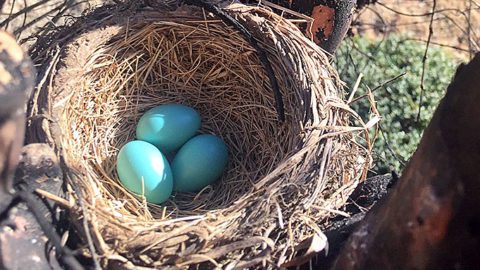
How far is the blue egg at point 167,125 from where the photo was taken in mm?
1723

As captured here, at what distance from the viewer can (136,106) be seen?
5.92 feet

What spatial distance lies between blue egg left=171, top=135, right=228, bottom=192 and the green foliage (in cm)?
93

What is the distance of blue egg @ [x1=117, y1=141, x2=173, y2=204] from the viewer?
63.6 inches

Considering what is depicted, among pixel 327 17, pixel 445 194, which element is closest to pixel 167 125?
pixel 327 17

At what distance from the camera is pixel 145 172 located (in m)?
1.61

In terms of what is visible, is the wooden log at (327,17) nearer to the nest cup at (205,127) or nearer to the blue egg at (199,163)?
the nest cup at (205,127)

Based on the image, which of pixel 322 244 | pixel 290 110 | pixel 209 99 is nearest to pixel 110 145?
pixel 209 99

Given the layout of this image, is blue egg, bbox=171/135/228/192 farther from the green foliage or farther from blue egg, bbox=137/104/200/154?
the green foliage

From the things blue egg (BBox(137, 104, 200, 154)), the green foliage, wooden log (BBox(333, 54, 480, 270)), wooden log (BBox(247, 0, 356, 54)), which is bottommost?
the green foliage

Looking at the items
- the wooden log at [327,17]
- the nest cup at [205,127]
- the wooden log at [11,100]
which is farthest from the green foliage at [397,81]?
the wooden log at [11,100]

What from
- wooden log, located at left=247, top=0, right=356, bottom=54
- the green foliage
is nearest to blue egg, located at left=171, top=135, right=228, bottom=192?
wooden log, located at left=247, top=0, right=356, bottom=54

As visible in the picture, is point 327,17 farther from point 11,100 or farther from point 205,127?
point 11,100

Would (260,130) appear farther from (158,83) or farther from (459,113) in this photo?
(459,113)

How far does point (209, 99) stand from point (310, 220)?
62cm
